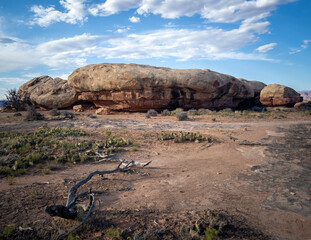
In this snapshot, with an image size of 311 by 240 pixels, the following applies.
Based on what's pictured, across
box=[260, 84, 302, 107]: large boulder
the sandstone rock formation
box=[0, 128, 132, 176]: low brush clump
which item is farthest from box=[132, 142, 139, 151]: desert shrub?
box=[260, 84, 302, 107]: large boulder

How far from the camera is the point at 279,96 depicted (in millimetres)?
21859

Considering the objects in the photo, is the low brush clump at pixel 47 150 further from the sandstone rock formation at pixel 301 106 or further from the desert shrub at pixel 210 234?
the sandstone rock formation at pixel 301 106

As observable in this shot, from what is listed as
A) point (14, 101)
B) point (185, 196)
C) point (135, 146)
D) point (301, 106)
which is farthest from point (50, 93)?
point (301, 106)

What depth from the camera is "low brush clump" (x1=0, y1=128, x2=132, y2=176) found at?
5309 mm

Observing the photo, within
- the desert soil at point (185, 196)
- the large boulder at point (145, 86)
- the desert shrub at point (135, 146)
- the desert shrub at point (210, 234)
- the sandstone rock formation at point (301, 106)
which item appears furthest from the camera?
the sandstone rock formation at point (301, 106)

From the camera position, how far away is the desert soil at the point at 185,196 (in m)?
2.70

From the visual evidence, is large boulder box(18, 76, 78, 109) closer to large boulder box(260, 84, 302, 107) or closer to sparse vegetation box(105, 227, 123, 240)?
sparse vegetation box(105, 227, 123, 240)

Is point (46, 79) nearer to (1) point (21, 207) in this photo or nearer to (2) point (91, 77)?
(2) point (91, 77)

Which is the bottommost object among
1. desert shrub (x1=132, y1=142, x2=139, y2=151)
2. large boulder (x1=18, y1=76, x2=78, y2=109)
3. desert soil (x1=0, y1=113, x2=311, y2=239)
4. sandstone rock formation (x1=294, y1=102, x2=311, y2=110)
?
desert soil (x1=0, y1=113, x2=311, y2=239)

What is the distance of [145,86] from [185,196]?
1400 centimetres

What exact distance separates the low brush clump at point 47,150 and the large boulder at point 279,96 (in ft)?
68.9

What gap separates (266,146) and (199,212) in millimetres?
5222

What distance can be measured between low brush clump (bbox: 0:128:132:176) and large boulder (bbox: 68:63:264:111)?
895cm

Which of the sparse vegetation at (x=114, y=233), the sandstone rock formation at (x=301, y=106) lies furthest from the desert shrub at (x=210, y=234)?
the sandstone rock formation at (x=301, y=106)
